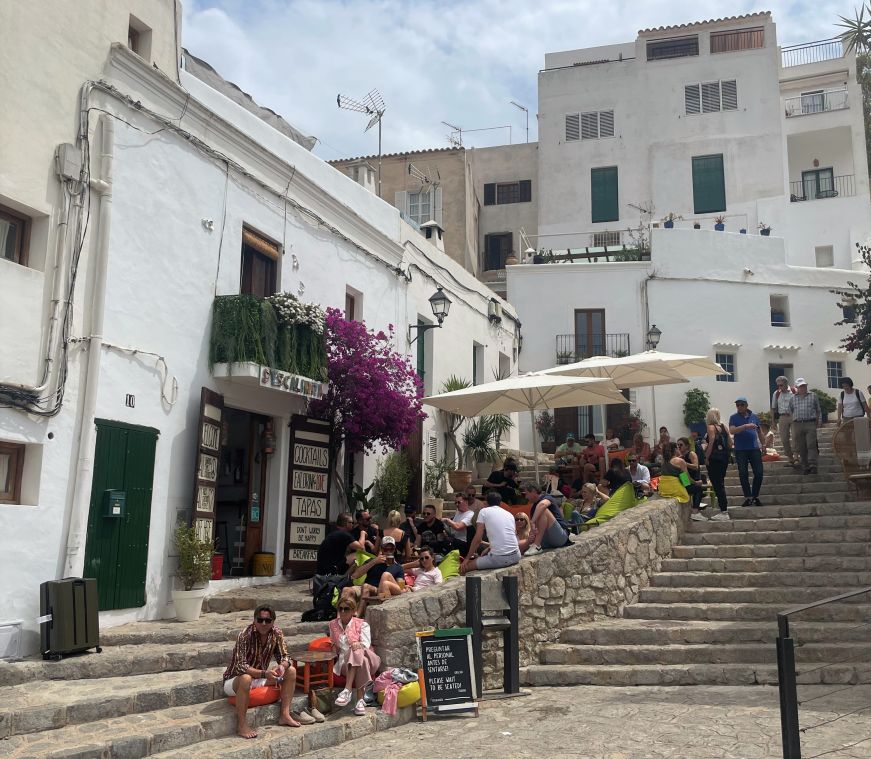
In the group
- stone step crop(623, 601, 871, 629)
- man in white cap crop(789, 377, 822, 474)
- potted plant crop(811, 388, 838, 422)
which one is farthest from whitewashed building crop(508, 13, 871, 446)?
stone step crop(623, 601, 871, 629)

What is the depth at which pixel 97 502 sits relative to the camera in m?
9.10

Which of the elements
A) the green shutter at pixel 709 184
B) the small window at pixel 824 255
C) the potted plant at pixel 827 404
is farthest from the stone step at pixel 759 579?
the green shutter at pixel 709 184

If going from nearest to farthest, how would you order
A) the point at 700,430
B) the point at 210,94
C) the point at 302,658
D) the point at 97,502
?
the point at 302,658, the point at 97,502, the point at 210,94, the point at 700,430

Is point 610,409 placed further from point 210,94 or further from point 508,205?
point 210,94

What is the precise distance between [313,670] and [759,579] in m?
5.62

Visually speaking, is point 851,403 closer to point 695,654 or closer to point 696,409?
point 695,654

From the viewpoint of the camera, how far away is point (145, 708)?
6.88 meters

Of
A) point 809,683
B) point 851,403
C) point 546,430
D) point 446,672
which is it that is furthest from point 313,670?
point 546,430

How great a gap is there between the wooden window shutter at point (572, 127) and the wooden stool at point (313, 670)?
85.8 ft

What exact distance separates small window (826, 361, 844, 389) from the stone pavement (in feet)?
61.6

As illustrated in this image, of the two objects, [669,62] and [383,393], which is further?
[669,62]

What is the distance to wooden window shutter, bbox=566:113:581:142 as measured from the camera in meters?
30.8

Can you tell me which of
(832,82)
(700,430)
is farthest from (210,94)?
(832,82)

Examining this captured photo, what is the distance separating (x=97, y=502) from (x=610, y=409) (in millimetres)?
17703
